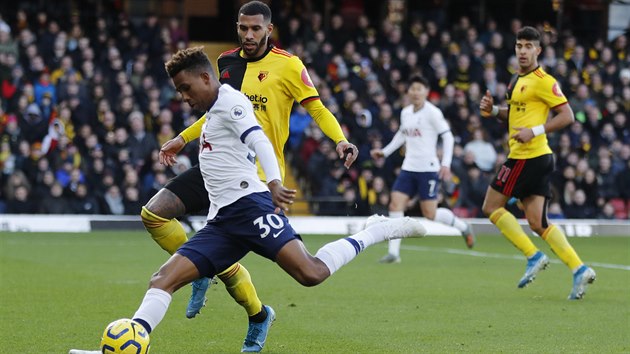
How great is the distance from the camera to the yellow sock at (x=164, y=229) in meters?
8.63

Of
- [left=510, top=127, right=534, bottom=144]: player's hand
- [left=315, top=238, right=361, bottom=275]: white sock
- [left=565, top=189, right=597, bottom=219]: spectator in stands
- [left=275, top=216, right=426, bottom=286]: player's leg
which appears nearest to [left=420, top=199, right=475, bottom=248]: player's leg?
[left=510, top=127, right=534, bottom=144]: player's hand

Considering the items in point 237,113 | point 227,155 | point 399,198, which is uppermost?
point 237,113

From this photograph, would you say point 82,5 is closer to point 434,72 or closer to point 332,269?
point 434,72

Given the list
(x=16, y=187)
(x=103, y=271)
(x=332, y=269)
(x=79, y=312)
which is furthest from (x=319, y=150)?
(x=332, y=269)

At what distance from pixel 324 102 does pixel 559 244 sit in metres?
13.4


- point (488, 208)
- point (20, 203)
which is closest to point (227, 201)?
point (488, 208)

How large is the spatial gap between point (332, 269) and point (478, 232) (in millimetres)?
15994

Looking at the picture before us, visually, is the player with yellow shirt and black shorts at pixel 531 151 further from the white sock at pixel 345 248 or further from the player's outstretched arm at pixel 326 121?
the white sock at pixel 345 248

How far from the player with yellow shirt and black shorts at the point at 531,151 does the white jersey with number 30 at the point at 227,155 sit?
5.01 metres

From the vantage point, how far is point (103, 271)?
1425cm

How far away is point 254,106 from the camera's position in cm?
888

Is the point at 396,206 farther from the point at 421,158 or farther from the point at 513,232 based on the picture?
the point at 513,232

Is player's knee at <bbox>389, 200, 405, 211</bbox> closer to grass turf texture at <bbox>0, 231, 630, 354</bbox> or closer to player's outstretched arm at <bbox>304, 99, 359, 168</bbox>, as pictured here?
grass turf texture at <bbox>0, 231, 630, 354</bbox>

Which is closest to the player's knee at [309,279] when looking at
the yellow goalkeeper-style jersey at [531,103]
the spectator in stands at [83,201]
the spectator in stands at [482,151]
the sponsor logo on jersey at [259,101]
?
the sponsor logo on jersey at [259,101]
